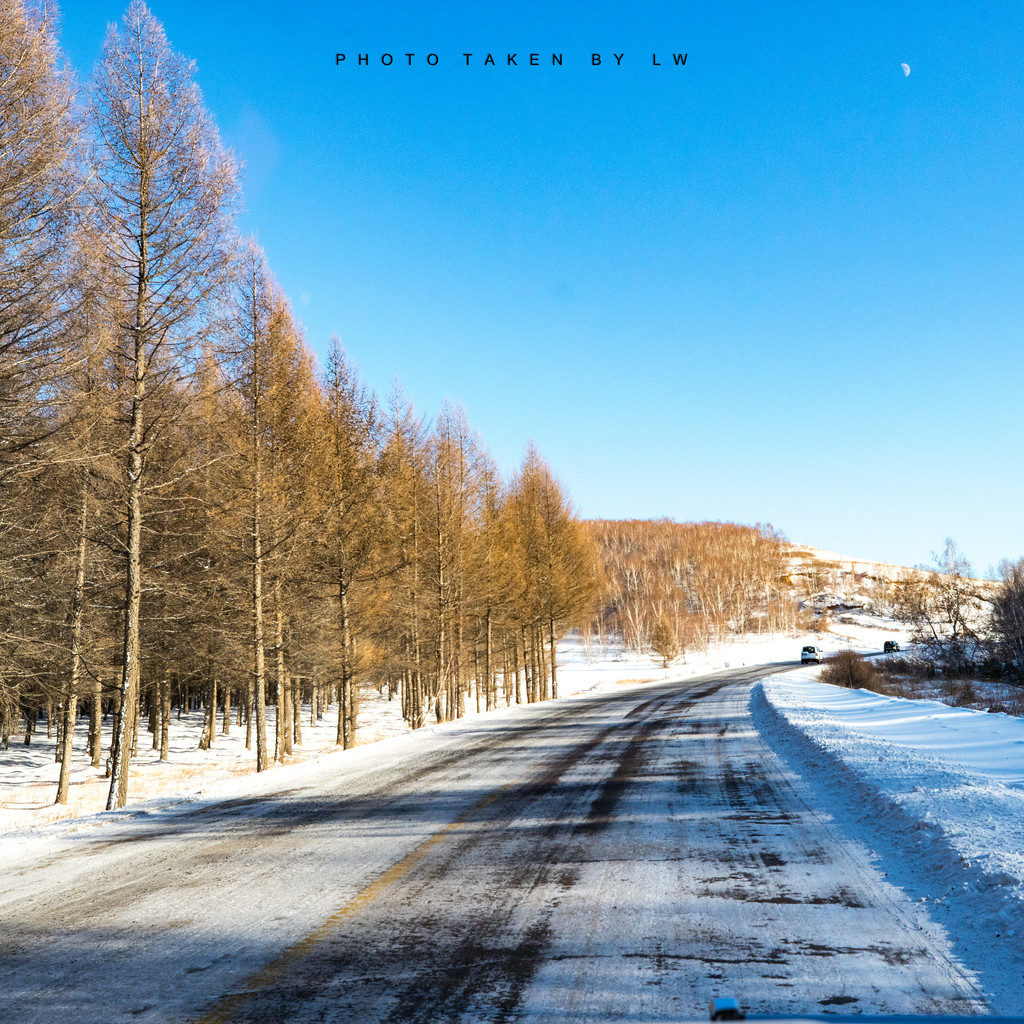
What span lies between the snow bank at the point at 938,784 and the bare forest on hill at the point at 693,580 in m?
63.0

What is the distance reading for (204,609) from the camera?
19656mm

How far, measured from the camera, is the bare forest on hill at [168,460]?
10.8 metres

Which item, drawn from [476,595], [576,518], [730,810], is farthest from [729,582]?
[730,810]

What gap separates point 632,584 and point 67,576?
115 meters

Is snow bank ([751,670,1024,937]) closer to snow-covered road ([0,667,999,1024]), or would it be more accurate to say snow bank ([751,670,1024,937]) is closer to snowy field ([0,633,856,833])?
snow-covered road ([0,667,999,1024])

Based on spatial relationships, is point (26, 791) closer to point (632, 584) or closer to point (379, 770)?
point (379, 770)

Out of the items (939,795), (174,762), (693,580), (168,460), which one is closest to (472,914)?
(939,795)

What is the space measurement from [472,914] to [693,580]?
13667 centimetres

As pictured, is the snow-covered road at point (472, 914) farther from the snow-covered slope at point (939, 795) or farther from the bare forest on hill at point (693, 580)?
the bare forest on hill at point (693, 580)

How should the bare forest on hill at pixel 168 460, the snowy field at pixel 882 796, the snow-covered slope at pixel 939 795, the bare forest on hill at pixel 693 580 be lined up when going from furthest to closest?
1. the bare forest on hill at pixel 693 580
2. the bare forest on hill at pixel 168 460
3. the snow-covered slope at pixel 939 795
4. the snowy field at pixel 882 796

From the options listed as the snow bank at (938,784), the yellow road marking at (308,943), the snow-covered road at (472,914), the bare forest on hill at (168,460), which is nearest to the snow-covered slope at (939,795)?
the snow bank at (938,784)

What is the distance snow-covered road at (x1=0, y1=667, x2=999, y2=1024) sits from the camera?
3.40 m

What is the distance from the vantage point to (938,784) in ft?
24.6

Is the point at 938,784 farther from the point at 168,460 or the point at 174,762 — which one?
the point at 174,762
